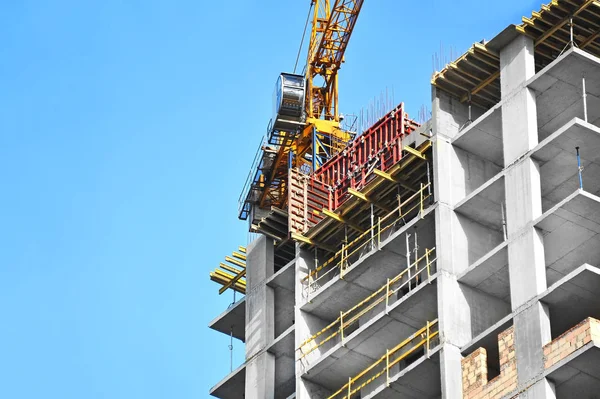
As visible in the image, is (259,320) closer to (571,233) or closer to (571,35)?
(571,233)

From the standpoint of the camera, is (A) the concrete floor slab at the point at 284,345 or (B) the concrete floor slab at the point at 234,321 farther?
(B) the concrete floor slab at the point at 234,321

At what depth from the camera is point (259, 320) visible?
84.1 meters

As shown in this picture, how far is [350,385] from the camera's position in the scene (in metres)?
77.1

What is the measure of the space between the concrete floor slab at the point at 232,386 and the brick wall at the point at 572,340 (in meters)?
21.2

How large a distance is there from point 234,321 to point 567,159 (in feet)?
71.6

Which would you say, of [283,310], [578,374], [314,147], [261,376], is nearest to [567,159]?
[578,374]

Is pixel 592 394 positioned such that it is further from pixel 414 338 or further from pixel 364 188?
pixel 364 188

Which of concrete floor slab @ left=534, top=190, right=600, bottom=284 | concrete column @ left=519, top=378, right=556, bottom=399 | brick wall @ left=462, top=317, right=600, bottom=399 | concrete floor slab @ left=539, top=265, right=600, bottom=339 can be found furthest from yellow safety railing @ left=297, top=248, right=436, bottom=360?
concrete column @ left=519, top=378, right=556, bottom=399

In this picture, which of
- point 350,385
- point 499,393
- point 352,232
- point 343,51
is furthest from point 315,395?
point 343,51

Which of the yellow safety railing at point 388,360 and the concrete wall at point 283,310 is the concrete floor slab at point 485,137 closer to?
the yellow safety railing at point 388,360

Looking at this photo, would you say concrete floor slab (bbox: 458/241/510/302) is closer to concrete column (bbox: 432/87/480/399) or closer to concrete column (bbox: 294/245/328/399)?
concrete column (bbox: 432/87/480/399)

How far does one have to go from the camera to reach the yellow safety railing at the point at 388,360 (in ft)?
239

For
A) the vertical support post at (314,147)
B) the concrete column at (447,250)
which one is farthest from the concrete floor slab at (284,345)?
the concrete column at (447,250)

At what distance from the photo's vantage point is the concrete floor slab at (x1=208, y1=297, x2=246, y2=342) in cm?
8750
